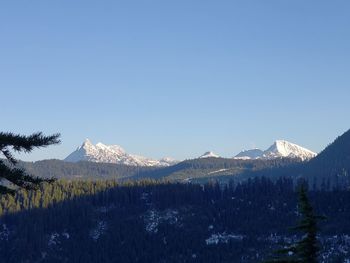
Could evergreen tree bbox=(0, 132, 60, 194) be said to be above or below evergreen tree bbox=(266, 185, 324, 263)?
above

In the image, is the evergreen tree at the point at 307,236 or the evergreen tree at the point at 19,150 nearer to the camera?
the evergreen tree at the point at 19,150

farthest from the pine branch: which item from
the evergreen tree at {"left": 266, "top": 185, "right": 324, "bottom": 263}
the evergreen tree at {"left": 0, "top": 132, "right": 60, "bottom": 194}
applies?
the evergreen tree at {"left": 266, "top": 185, "right": 324, "bottom": 263}

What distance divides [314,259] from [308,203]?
2.41 metres

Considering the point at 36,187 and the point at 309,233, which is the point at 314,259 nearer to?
the point at 309,233

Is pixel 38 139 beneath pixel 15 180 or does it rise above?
above

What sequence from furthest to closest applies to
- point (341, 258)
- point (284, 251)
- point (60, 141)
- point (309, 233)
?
1. point (341, 258)
2. point (309, 233)
3. point (284, 251)
4. point (60, 141)

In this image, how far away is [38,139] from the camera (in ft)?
63.2

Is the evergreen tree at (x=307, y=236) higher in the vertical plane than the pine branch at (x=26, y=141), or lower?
lower

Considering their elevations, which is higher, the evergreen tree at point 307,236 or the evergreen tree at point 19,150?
the evergreen tree at point 19,150

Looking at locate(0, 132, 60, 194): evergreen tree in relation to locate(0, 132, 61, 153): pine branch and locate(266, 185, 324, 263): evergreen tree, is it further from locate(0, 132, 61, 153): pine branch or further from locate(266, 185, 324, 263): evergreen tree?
locate(266, 185, 324, 263): evergreen tree

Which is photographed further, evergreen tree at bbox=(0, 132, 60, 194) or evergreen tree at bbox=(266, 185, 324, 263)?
evergreen tree at bbox=(266, 185, 324, 263)

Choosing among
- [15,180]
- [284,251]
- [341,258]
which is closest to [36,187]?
[15,180]

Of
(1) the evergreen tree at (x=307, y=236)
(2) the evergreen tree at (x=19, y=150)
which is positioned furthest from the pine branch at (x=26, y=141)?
(1) the evergreen tree at (x=307, y=236)

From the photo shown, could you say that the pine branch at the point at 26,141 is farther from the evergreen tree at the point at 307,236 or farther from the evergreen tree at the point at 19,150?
the evergreen tree at the point at 307,236
